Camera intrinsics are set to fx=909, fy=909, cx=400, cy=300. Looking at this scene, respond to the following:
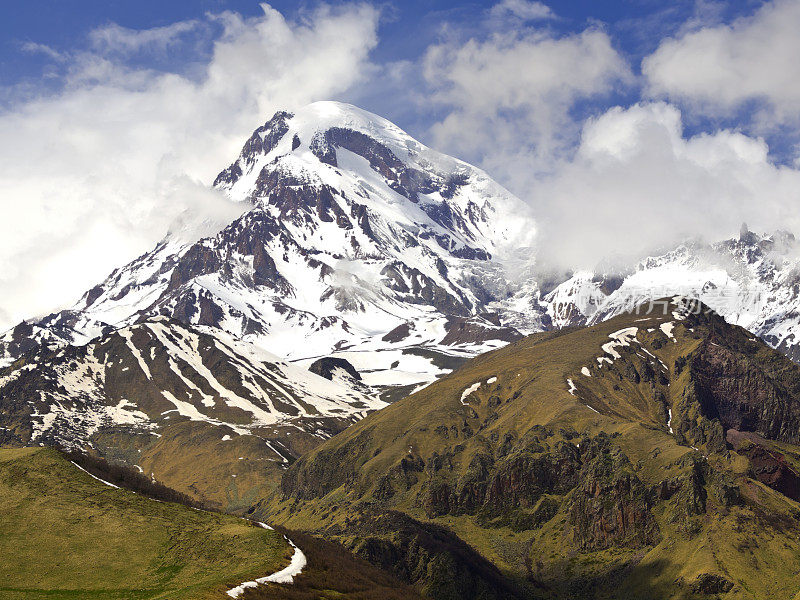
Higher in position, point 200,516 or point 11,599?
point 200,516

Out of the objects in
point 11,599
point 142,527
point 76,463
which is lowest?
point 11,599

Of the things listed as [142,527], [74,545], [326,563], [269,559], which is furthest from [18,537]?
[326,563]

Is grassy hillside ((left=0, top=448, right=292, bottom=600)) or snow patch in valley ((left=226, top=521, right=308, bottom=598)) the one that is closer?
snow patch in valley ((left=226, top=521, right=308, bottom=598))

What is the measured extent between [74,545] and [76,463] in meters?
46.4

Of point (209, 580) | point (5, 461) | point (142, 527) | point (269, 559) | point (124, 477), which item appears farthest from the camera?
point (124, 477)

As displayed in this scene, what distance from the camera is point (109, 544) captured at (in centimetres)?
13350

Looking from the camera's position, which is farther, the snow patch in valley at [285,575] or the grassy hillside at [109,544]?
the grassy hillside at [109,544]

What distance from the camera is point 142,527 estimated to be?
14125 centimetres

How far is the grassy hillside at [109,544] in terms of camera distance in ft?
387

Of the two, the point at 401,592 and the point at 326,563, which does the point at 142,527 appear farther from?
the point at 401,592

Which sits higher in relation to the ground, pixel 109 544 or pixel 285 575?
pixel 109 544

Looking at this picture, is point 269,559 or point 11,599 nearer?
point 11,599

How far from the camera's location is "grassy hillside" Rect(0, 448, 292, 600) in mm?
118000

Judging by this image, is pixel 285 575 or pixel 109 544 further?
pixel 109 544
